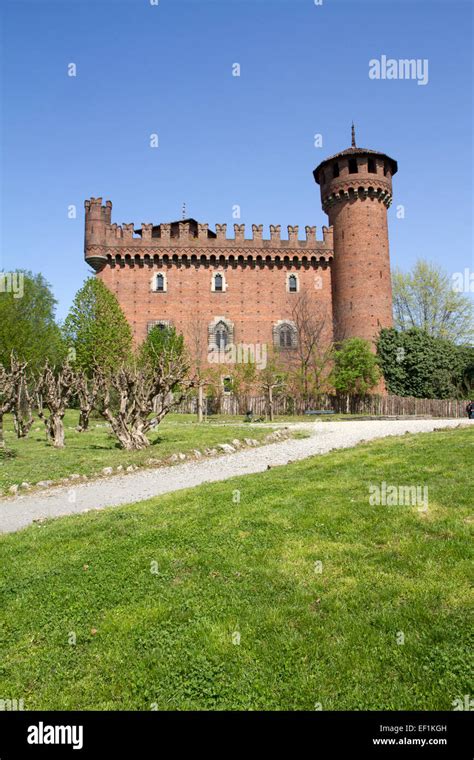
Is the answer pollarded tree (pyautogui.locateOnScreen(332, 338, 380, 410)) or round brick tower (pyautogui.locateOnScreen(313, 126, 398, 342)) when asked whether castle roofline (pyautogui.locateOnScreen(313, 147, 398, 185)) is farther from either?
pollarded tree (pyautogui.locateOnScreen(332, 338, 380, 410))

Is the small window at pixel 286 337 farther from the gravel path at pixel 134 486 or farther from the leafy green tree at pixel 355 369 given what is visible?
the gravel path at pixel 134 486

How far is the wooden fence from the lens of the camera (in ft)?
110

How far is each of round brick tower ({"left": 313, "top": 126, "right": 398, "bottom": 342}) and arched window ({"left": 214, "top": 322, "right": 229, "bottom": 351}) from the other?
30.3 ft

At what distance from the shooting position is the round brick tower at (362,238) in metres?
39.4

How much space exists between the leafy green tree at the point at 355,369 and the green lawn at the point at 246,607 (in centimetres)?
2937

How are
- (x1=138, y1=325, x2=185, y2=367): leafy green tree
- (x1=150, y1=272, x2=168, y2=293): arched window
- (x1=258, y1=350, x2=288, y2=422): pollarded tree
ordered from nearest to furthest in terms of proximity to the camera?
(x1=138, y1=325, x2=185, y2=367): leafy green tree → (x1=258, y1=350, x2=288, y2=422): pollarded tree → (x1=150, y1=272, x2=168, y2=293): arched window

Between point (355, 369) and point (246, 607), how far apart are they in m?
33.2

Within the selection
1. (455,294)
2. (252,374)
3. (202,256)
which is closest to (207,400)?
(252,374)

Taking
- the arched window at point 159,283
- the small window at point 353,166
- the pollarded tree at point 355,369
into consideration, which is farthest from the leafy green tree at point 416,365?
the arched window at point 159,283

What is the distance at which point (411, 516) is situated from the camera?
257 inches

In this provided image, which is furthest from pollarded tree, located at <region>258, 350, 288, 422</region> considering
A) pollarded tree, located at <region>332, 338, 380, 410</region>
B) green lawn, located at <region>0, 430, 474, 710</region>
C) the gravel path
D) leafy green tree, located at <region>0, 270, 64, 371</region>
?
green lawn, located at <region>0, 430, 474, 710</region>
